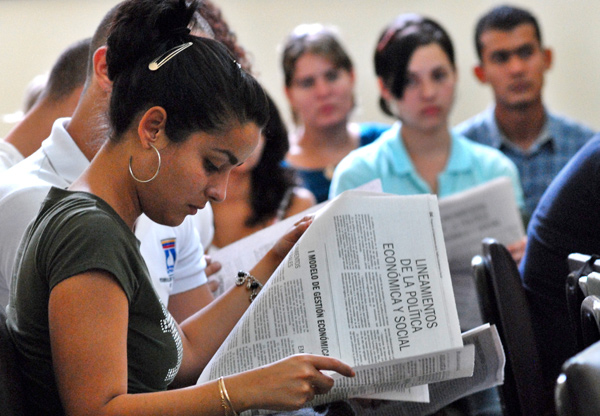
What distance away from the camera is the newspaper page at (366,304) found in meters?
1.00

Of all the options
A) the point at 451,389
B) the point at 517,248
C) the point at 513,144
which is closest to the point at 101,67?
the point at 451,389

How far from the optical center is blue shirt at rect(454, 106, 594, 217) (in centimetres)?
290

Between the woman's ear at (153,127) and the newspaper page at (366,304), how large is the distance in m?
0.25

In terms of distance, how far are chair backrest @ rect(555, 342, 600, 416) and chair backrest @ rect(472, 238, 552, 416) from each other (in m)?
0.64

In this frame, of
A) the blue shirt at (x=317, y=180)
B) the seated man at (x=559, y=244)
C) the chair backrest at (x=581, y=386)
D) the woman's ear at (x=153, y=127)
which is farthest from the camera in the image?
the blue shirt at (x=317, y=180)

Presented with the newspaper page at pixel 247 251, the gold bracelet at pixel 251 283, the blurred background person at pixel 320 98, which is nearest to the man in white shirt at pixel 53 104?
the newspaper page at pixel 247 251

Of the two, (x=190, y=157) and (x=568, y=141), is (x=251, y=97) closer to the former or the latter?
(x=190, y=157)

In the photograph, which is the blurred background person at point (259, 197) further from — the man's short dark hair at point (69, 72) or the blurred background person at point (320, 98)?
the man's short dark hair at point (69, 72)

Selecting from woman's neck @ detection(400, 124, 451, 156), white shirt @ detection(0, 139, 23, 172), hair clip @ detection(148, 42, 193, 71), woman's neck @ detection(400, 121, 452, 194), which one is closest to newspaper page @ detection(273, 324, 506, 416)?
hair clip @ detection(148, 42, 193, 71)

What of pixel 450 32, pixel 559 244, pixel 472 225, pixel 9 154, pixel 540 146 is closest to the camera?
pixel 559 244

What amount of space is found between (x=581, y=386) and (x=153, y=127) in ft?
2.05

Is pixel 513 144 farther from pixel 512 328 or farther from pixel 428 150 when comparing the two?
pixel 512 328

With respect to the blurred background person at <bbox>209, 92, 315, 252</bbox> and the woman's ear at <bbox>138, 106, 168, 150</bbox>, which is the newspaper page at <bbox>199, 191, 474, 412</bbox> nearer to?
the woman's ear at <bbox>138, 106, 168, 150</bbox>

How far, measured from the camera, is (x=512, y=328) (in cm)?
136
